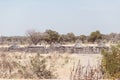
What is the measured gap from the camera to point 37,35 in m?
79.0

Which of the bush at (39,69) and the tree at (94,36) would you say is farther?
the tree at (94,36)

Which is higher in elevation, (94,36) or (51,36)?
(51,36)

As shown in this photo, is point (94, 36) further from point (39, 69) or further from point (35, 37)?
point (39, 69)

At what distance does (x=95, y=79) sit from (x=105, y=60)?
29.9ft

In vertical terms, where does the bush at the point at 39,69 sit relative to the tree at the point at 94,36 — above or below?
below

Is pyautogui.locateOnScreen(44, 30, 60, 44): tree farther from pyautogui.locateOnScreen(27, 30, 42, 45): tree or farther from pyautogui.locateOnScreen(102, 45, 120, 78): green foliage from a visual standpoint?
pyautogui.locateOnScreen(102, 45, 120, 78): green foliage

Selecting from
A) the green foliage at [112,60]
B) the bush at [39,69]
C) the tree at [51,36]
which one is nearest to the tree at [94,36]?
the tree at [51,36]

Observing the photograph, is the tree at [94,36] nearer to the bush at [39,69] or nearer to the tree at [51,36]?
the tree at [51,36]

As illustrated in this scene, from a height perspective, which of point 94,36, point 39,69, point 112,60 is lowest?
point 39,69

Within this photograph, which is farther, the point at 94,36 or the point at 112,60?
the point at 94,36

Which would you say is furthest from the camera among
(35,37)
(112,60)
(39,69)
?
(35,37)

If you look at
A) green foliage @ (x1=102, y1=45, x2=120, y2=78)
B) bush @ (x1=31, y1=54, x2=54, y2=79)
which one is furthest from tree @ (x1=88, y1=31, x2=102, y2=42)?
green foliage @ (x1=102, y1=45, x2=120, y2=78)

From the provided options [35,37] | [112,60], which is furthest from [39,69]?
[35,37]

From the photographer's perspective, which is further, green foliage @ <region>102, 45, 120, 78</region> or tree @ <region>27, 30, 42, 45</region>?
tree @ <region>27, 30, 42, 45</region>
